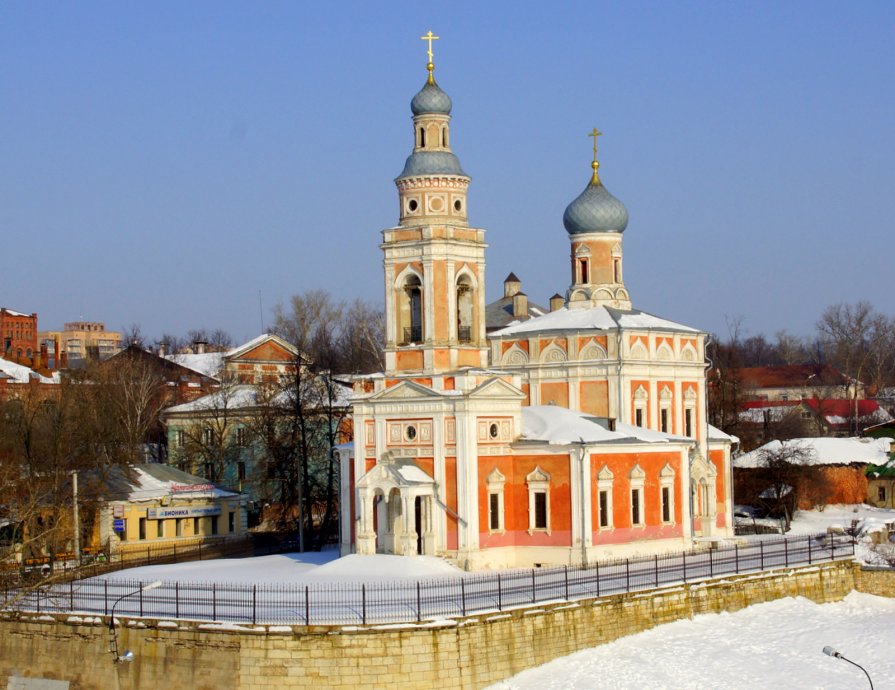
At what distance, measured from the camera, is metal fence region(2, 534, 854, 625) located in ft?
105

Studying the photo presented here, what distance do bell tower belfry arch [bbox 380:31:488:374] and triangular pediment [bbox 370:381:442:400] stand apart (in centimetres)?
66

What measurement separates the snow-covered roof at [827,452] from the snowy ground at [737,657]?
72.9 feet

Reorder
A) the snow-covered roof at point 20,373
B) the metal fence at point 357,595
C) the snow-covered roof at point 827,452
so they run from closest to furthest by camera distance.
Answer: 1. the metal fence at point 357,595
2. the snow-covered roof at point 827,452
3. the snow-covered roof at point 20,373

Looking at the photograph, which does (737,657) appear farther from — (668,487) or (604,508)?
(668,487)

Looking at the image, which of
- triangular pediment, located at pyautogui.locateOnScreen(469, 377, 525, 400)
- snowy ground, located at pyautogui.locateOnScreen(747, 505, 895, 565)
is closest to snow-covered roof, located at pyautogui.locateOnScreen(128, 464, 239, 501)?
triangular pediment, located at pyautogui.locateOnScreen(469, 377, 525, 400)

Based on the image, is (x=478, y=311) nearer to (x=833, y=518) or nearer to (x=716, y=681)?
(x=716, y=681)

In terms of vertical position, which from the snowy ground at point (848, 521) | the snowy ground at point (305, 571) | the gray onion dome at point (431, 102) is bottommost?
the snowy ground at point (305, 571)

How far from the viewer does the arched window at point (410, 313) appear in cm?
4259

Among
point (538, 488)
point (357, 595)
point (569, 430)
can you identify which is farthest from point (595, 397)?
point (357, 595)

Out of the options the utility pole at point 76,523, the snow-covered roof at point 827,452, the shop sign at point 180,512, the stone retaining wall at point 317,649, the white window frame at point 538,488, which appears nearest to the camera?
the stone retaining wall at point 317,649

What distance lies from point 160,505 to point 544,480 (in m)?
15.0

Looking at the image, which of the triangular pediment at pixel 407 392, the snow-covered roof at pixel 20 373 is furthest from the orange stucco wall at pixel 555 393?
the snow-covered roof at pixel 20 373

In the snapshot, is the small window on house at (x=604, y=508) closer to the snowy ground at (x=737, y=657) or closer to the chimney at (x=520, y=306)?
the snowy ground at (x=737, y=657)

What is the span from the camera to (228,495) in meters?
53.5
